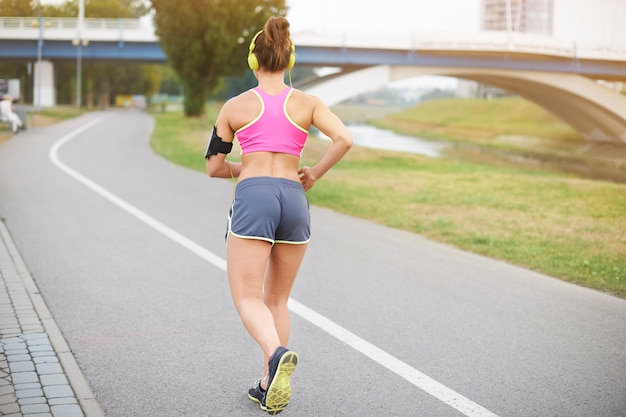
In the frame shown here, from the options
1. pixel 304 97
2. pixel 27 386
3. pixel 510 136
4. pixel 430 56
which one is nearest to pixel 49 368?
pixel 27 386

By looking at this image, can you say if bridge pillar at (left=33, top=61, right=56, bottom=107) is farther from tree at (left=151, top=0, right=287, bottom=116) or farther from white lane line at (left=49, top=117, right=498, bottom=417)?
white lane line at (left=49, top=117, right=498, bottom=417)

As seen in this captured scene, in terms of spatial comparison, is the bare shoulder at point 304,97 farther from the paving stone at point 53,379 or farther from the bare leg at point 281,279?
the paving stone at point 53,379

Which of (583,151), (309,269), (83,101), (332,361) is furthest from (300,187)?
(83,101)

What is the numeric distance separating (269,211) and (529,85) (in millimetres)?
49998

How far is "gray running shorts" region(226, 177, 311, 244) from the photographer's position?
12.3 feet

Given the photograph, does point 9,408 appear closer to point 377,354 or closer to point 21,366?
point 21,366

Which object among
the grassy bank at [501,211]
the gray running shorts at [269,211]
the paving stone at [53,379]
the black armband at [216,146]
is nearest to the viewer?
the gray running shorts at [269,211]

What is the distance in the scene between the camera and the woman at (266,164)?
12.4 ft

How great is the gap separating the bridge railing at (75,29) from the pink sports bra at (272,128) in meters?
49.2

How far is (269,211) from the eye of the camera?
3.75m

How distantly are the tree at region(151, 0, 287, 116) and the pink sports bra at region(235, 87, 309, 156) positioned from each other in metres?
39.2

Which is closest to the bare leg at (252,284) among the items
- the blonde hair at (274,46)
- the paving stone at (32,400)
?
the blonde hair at (274,46)

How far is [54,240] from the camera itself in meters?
9.13

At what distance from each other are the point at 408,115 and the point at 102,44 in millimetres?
40161
